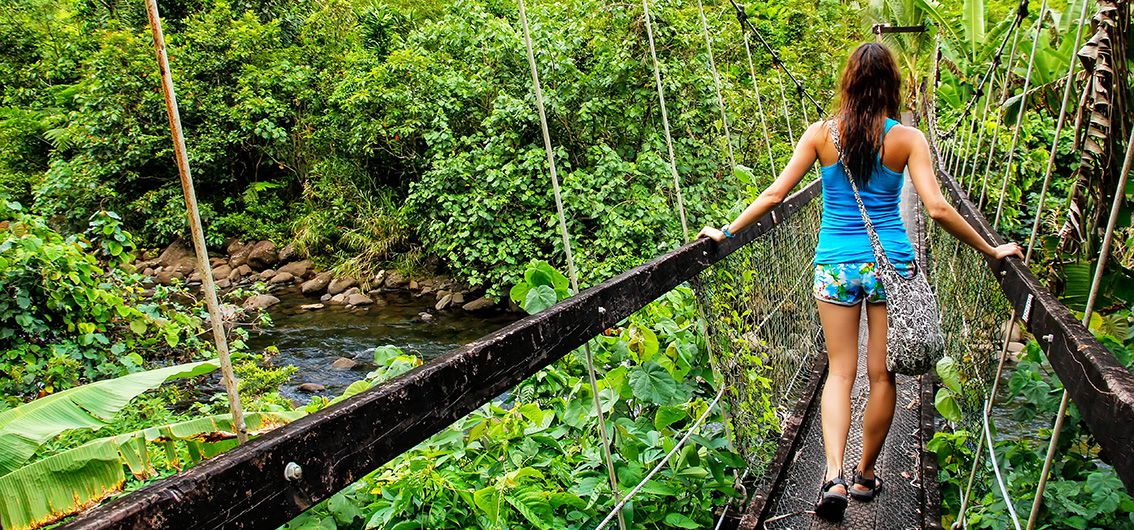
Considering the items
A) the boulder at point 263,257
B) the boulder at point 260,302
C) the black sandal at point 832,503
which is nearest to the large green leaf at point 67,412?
the black sandal at point 832,503

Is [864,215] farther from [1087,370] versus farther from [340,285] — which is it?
[340,285]

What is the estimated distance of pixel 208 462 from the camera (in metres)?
0.54

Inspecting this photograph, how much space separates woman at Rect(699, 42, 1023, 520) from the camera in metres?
1.66

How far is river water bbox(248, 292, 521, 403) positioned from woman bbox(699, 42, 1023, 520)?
5230 mm

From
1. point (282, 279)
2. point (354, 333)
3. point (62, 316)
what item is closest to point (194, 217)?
point (62, 316)

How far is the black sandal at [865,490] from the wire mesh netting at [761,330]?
0.74ft

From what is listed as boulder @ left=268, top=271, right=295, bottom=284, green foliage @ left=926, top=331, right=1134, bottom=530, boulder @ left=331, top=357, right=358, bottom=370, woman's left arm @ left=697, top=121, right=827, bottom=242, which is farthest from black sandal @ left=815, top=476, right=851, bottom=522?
boulder @ left=268, top=271, right=295, bottom=284

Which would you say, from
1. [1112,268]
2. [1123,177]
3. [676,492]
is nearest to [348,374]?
[676,492]

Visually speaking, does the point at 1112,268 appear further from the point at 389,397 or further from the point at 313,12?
the point at 313,12

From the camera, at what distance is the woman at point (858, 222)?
5.45 feet

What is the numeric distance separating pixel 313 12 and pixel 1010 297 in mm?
13122

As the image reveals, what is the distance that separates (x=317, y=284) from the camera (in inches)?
393

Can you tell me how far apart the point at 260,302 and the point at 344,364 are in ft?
9.60

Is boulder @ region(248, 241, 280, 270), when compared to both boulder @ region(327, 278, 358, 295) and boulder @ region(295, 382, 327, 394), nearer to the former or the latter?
boulder @ region(327, 278, 358, 295)
